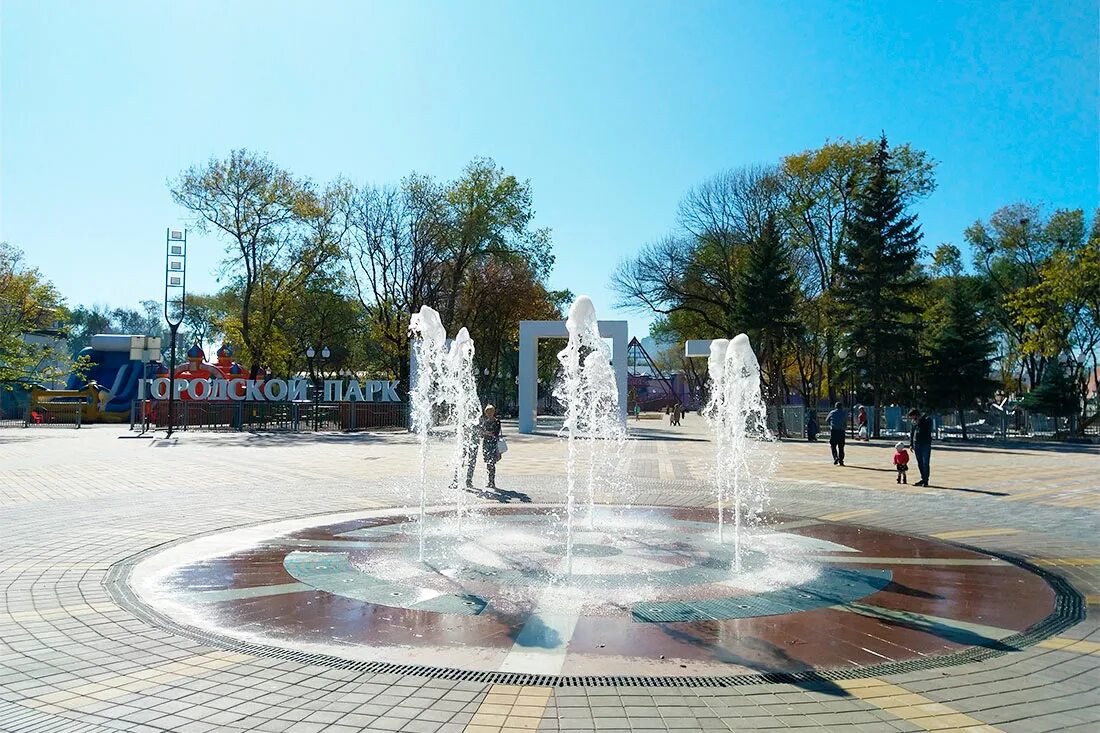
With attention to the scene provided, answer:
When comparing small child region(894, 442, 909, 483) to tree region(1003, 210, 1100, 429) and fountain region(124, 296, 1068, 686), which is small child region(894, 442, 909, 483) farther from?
tree region(1003, 210, 1100, 429)

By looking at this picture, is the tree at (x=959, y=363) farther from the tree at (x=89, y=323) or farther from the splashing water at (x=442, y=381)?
the tree at (x=89, y=323)

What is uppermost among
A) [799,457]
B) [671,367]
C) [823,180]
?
[823,180]

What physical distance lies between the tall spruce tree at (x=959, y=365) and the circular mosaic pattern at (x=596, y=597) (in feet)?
108

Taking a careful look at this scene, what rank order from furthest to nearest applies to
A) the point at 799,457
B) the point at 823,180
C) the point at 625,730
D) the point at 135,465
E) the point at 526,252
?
the point at 526,252
the point at 823,180
the point at 799,457
the point at 135,465
the point at 625,730

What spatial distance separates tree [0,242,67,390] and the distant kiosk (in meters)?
24.8

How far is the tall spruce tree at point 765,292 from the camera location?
1563 inches

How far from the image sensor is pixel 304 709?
13.7 feet

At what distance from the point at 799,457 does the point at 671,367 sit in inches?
2747

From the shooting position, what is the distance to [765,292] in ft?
130

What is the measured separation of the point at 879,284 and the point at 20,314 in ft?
141

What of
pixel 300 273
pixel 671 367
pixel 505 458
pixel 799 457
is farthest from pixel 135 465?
pixel 671 367

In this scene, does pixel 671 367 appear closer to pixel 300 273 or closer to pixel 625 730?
pixel 300 273

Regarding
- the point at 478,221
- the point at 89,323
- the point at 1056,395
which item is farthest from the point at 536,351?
the point at 89,323

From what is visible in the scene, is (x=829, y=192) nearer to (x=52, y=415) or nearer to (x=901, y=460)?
(x=901, y=460)
